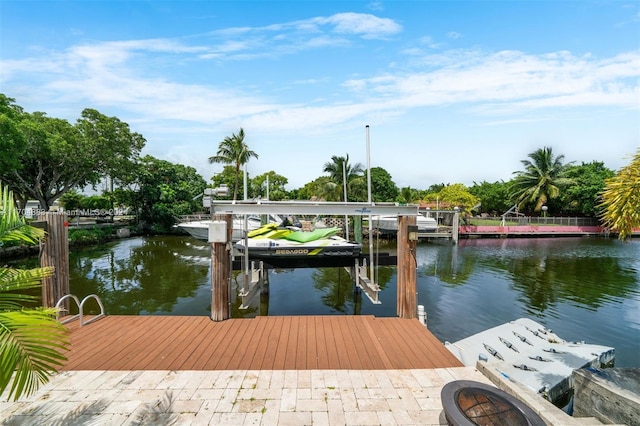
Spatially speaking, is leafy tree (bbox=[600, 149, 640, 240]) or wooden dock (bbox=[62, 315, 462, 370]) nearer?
leafy tree (bbox=[600, 149, 640, 240])

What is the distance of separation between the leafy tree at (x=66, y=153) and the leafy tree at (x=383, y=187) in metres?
32.1

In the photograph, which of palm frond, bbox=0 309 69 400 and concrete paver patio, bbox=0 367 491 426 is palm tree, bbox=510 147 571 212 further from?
palm frond, bbox=0 309 69 400

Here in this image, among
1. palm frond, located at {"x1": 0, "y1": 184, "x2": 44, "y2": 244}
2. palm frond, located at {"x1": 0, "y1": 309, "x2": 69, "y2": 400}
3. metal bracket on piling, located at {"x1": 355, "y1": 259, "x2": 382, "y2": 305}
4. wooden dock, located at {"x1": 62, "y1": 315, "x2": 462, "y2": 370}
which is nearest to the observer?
palm frond, located at {"x1": 0, "y1": 309, "x2": 69, "y2": 400}

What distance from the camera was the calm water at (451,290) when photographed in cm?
1083

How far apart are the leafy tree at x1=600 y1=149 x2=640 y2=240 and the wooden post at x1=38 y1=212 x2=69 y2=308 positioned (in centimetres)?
998

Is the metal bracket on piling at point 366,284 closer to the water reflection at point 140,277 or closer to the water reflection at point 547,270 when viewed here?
the water reflection at point 140,277

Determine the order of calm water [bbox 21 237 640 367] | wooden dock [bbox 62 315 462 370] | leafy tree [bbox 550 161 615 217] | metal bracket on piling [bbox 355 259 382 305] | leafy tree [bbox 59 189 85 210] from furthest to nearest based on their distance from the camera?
leafy tree [bbox 59 189 85 210]
leafy tree [bbox 550 161 615 217]
calm water [bbox 21 237 640 367]
metal bracket on piling [bbox 355 259 382 305]
wooden dock [bbox 62 315 462 370]

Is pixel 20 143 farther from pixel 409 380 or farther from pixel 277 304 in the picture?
pixel 409 380

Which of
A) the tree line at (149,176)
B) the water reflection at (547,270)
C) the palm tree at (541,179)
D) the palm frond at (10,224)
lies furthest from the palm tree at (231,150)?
the palm tree at (541,179)

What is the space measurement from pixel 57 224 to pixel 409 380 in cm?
738

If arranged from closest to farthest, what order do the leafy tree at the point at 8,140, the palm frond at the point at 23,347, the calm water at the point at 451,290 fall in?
the palm frond at the point at 23,347 → the calm water at the point at 451,290 → the leafy tree at the point at 8,140

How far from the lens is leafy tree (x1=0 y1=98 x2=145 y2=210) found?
24.5 metres

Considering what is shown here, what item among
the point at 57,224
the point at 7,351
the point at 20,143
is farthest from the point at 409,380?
the point at 20,143

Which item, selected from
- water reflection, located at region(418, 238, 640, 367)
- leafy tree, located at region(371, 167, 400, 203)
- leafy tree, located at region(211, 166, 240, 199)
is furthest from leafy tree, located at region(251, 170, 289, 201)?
water reflection, located at region(418, 238, 640, 367)
